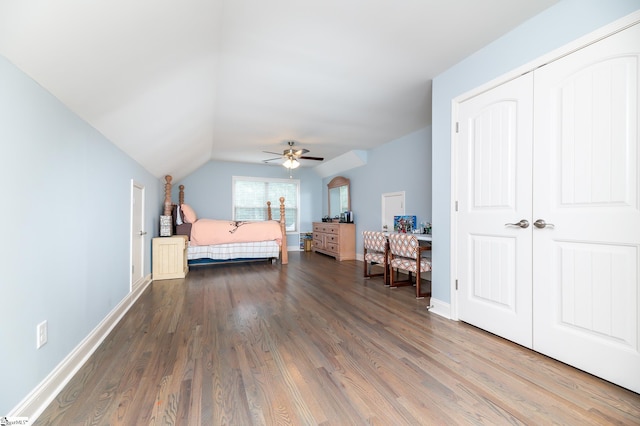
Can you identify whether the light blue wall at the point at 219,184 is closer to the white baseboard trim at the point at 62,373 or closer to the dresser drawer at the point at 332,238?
the dresser drawer at the point at 332,238

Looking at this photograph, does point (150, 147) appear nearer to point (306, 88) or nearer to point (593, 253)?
point (306, 88)

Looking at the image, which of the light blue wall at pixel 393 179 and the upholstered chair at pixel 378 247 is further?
the light blue wall at pixel 393 179

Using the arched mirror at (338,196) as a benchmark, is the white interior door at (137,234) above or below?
Result: below

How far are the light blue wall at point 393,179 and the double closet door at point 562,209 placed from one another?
6.30ft

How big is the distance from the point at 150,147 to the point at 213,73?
55.6 inches

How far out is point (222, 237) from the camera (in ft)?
17.3

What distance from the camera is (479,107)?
2408 millimetres

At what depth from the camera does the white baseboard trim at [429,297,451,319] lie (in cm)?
267

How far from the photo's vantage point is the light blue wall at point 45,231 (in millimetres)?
1220

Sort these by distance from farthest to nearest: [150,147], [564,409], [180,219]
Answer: [180,219] < [150,147] < [564,409]

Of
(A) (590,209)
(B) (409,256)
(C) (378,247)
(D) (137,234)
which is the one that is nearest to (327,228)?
(C) (378,247)

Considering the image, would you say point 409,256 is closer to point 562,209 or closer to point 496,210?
point 496,210

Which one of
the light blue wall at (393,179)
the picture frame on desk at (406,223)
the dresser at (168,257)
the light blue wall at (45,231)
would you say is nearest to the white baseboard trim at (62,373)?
the light blue wall at (45,231)

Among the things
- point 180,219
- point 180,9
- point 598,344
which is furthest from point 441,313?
point 180,219
